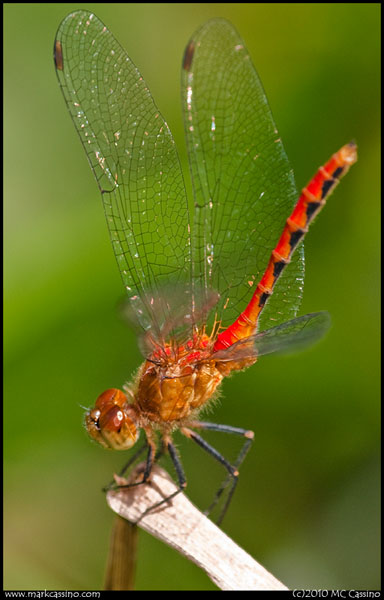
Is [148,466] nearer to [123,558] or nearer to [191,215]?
[123,558]

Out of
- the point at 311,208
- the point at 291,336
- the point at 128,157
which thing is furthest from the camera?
the point at 128,157

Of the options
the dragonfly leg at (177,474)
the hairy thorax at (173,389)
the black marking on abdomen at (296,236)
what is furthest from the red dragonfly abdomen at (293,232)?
the dragonfly leg at (177,474)

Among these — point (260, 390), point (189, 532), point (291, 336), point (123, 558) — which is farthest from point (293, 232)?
point (123, 558)

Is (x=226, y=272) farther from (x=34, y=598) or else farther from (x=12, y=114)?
(x=12, y=114)

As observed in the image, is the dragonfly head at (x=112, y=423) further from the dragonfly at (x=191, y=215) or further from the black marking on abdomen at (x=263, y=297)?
the black marking on abdomen at (x=263, y=297)

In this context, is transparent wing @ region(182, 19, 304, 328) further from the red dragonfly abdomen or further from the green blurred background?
the green blurred background

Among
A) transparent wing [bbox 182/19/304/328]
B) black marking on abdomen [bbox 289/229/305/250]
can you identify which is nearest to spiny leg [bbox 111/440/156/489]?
transparent wing [bbox 182/19/304/328]
